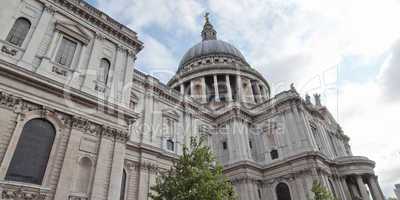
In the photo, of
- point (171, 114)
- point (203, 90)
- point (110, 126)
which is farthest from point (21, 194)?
point (203, 90)

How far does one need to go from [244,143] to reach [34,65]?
74.1ft

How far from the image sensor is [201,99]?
4212cm

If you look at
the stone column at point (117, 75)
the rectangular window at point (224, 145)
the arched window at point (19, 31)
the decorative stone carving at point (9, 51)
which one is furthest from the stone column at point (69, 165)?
the rectangular window at point (224, 145)

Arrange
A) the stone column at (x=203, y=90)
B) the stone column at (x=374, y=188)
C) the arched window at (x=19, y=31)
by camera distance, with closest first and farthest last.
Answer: the arched window at (x=19, y=31)
the stone column at (x=374, y=188)
the stone column at (x=203, y=90)

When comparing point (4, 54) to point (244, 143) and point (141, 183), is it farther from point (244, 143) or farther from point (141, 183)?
point (244, 143)

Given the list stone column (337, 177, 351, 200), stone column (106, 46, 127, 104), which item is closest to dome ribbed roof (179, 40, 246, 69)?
stone column (337, 177, 351, 200)

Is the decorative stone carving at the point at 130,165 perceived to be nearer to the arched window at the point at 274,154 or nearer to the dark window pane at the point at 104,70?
the dark window pane at the point at 104,70

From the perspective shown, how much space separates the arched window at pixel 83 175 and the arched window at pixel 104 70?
598cm

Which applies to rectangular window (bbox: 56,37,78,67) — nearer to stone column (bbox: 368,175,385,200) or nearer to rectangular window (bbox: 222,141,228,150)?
rectangular window (bbox: 222,141,228,150)

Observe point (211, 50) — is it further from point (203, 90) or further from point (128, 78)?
point (128, 78)

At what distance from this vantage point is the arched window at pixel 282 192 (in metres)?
25.9

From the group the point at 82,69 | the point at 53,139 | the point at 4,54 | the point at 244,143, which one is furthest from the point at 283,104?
the point at 4,54

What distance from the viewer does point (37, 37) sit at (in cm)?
1498

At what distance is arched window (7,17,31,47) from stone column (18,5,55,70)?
19.8 inches
